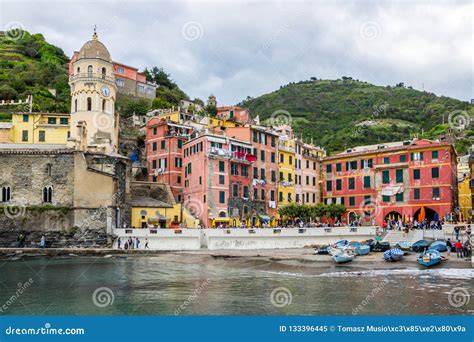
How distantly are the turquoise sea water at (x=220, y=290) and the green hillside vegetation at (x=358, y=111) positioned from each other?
69.0 m

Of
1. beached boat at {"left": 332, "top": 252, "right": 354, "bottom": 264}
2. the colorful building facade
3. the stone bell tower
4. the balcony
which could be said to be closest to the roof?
the stone bell tower

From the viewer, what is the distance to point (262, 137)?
70.8m

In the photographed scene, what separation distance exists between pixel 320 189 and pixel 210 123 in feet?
66.0

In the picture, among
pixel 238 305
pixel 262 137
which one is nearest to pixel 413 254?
pixel 238 305

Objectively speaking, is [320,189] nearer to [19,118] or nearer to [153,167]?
[153,167]
